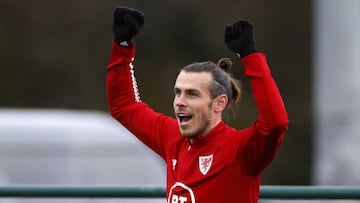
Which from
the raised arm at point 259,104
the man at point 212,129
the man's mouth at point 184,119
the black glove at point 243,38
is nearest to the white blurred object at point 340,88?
the man at point 212,129

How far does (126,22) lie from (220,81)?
2.23 ft

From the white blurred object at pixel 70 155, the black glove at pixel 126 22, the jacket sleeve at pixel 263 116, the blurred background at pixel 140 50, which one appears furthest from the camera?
the blurred background at pixel 140 50

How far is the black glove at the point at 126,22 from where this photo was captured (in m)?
7.48

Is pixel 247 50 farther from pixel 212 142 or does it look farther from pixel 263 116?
pixel 212 142

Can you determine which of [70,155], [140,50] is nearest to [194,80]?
[70,155]

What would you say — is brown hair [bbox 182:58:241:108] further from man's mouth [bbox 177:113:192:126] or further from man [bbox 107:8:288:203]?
man's mouth [bbox 177:113:192:126]

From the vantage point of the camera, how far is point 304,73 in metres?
30.9

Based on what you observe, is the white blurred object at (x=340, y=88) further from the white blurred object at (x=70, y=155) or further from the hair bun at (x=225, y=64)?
the hair bun at (x=225, y=64)

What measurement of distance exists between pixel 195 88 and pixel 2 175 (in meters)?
6.65

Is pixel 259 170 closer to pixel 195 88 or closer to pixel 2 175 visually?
pixel 195 88

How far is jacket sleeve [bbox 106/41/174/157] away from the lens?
25.1 ft

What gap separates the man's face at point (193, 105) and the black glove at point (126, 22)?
540 millimetres

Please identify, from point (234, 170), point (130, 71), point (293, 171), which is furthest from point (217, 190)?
point (293, 171)

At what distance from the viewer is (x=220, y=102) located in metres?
7.20
